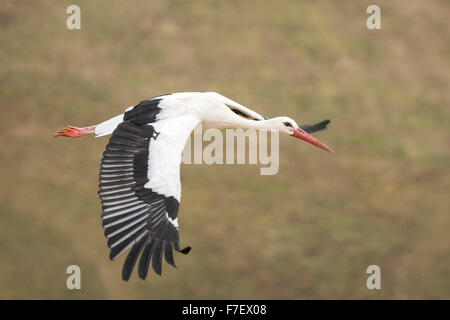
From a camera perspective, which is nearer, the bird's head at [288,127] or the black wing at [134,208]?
the black wing at [134,208]

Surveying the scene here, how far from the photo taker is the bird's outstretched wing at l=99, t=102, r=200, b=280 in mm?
9289

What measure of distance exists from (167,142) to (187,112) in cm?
79

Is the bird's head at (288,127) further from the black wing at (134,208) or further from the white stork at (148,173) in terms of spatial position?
the black wing at (134,208)

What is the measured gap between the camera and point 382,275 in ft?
61.9

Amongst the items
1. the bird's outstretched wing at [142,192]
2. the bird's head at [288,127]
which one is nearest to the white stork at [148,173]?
the bird's outstretched wing at [142,192]

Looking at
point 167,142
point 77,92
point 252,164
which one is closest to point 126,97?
point 77,92

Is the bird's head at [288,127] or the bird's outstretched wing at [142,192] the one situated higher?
the bird's head at [288,127]

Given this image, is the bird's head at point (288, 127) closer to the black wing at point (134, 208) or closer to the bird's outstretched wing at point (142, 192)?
the bird's outstretched wing at point (142, 192)

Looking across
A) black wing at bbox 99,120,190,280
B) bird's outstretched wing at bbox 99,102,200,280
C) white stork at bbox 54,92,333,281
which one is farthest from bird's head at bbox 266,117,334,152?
A: black wing at bbox 99,120,190,280

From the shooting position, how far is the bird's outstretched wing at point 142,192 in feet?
30.5

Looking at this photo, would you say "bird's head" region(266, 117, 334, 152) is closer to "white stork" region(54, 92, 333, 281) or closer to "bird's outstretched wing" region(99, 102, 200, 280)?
"white stork" region(54, 92, 333, 281)

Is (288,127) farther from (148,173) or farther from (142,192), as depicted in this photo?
(142,192)

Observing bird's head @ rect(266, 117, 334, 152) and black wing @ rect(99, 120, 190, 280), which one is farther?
bird's head @ rect(266, 117, 334, 152)

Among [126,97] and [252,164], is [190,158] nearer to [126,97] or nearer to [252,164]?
[252,164]
